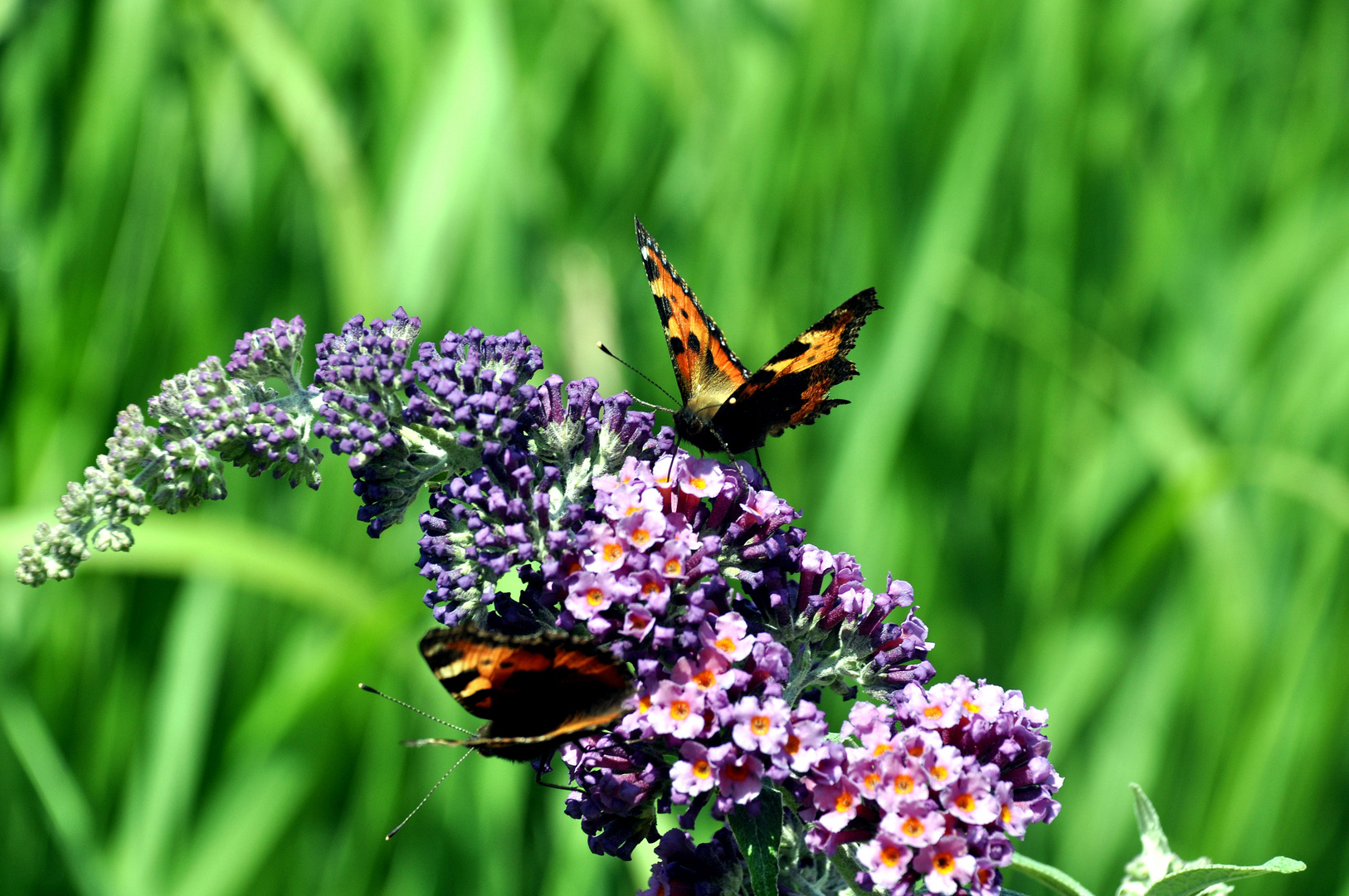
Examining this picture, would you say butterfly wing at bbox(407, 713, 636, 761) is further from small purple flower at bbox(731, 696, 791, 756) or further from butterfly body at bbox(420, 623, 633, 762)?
small purple flower at bbox(731, 696, 791, 756)

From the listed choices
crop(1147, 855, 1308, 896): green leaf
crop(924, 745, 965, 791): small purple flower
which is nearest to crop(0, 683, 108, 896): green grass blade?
crop(924, 745, 965, 791): small purple flower

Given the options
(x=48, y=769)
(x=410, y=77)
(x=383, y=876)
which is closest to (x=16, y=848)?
(x=48, y=769)

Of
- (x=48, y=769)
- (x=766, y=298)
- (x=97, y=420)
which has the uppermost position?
(x=766, y=298)

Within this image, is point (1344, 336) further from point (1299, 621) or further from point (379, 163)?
point (379, 163)

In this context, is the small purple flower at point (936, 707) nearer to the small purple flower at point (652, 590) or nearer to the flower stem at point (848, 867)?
the flower stem at point (848, 867)

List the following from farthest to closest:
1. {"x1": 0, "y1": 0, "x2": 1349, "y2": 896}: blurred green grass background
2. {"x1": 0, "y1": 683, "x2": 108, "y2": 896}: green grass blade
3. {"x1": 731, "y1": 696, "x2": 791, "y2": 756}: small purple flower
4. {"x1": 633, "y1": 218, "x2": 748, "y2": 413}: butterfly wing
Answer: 1. {"x1": 0, "y1": 0, "x2": 1349, "y2": 896}: blurred green grass background
2. {"x1": 0, "y1": 683, "x2": 108, "y2": 896}: green grass blade
3. {"x1": 633, "y1": 218, "x2": 748, "y2": 413}: butterfly wing
4. {"x1": 731, "y1": 696, "x2": 791, "y2": 756}: small purple flower

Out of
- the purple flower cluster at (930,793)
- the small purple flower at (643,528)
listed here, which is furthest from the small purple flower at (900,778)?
the small purple flower at (643,528)
